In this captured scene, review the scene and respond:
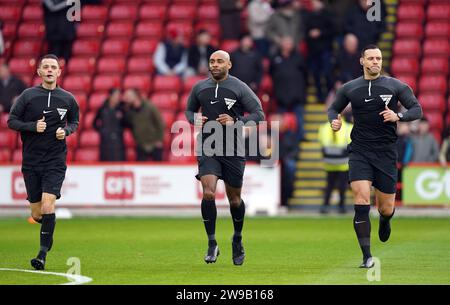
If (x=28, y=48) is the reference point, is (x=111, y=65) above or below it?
below

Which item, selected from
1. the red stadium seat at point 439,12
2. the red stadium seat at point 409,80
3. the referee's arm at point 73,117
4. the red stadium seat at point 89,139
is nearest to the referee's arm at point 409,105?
the referee's arm at point 73,117

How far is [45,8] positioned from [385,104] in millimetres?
17283

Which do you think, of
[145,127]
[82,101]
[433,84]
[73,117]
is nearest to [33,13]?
[82,101]

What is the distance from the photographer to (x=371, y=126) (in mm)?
14719

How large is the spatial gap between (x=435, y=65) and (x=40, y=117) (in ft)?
56.8

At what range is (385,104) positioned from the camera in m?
14.7

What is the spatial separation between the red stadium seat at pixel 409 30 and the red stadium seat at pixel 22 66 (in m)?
9.64

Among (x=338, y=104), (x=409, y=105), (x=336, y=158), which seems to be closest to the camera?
(x=409, y=105)

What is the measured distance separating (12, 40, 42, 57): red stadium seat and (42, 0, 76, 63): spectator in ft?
4.72

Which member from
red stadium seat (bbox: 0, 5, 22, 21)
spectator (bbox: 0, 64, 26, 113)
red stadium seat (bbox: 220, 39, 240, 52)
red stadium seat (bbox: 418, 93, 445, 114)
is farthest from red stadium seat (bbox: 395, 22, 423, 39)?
red stadium seat (bbox: 0, 5, 22, 21)

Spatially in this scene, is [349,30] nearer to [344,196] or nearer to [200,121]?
[344,196]

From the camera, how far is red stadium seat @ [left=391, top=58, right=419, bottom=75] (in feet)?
100.0

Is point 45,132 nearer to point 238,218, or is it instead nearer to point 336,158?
point 238,218

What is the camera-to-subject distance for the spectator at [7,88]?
94.3 ft
